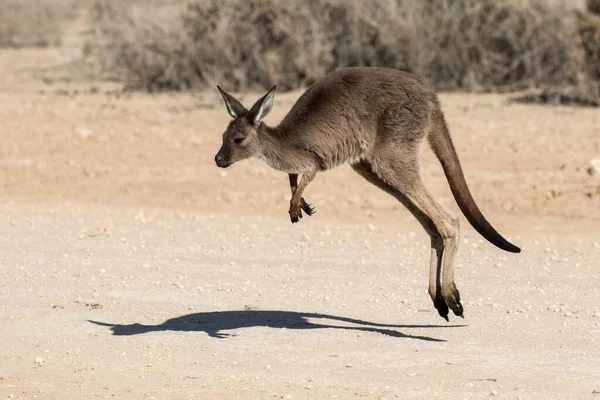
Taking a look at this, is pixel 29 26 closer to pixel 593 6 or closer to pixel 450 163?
pixel 593 6

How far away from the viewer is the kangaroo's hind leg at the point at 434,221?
7.44 meters

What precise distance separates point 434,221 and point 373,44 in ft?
35.3

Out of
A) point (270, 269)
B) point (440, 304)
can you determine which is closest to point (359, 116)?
point (440, 304)

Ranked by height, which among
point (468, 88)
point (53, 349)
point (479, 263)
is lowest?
point (53, 349)

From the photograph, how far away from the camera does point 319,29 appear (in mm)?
18125

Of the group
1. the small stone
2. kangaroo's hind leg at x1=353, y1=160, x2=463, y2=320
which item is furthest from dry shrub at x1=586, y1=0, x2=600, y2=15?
kangaroo's hind leg at x1=353, y1=160, x2=463, y2=320

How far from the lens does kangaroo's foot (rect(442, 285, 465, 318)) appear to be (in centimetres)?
736

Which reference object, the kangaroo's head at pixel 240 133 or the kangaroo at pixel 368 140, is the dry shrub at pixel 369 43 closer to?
the kangaroo at pixel 368 140

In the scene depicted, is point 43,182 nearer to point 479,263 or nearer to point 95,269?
point 95,269

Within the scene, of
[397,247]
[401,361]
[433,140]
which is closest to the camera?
[401,361]

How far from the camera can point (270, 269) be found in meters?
9.49

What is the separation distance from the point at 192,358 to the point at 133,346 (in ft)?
1.58

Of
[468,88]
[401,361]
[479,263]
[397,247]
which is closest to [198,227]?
[397,247]

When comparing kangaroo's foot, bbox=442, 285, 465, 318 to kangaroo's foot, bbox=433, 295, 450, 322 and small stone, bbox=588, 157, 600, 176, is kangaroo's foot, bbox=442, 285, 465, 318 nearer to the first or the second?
kangaroo's foot, bbox=433, 295, 450, 322
